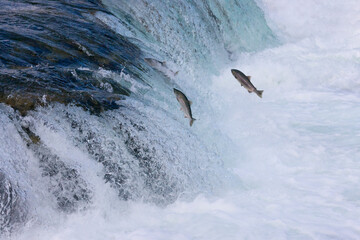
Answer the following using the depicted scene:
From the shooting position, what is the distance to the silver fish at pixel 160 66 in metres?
4.94

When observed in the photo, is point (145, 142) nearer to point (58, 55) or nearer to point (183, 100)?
point (183, 100)

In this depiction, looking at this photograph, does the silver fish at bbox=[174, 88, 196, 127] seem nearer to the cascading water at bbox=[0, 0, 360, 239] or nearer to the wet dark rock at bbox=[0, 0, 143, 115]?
the cascading water at bbox=[0, 0, 360, 239]

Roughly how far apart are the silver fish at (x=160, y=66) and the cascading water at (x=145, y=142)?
0.11 ft

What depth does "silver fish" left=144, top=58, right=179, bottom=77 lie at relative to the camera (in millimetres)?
4941

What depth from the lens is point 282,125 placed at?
582 cm

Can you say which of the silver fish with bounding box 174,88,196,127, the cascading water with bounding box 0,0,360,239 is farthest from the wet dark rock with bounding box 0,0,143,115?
the silver fish with bounding box 174,88,196,127

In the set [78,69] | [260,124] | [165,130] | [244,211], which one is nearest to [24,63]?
[78,69]

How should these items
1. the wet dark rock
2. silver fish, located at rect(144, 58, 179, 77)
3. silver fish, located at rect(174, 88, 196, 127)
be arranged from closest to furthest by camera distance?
1. the wet dark rock
2. silver fish, located at rect(174, 88, 196, 127)
3. silver fish, located at rect(144, 58, 179, 77)

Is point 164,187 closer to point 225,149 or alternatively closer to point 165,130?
point 165,130

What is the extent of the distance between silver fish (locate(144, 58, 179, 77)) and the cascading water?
3 cm

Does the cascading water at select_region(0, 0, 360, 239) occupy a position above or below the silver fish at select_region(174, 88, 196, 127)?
below

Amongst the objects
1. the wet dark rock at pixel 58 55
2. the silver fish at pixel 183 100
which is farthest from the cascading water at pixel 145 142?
the silver fish at pixel 183 100

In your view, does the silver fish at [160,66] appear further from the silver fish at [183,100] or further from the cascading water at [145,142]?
the silver fish at [183,100]

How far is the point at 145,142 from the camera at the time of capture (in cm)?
346
